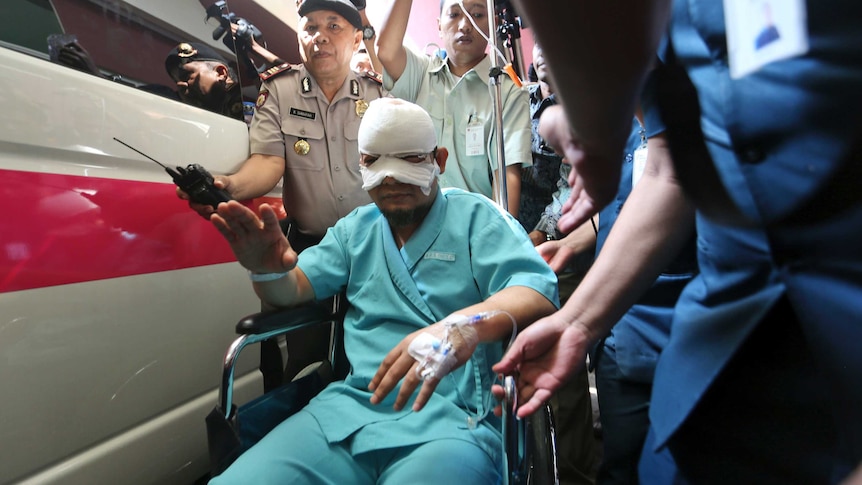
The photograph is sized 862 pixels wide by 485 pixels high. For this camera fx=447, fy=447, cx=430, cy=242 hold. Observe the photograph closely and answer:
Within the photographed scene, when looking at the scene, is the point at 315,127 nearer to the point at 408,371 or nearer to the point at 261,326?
the point at 261,326

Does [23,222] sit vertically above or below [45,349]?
above

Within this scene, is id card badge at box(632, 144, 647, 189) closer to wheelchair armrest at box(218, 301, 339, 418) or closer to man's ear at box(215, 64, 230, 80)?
wheelchair armrest at box(218, 301, 339, 418)

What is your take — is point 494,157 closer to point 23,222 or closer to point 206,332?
point 206,332

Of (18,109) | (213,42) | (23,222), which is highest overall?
(213,42)

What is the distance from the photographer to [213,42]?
5.29ft

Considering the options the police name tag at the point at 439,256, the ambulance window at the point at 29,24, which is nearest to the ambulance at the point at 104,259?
the ambulance window at the point at 29,24

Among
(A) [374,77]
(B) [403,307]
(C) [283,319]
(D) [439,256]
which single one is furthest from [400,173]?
(A) [374,77]

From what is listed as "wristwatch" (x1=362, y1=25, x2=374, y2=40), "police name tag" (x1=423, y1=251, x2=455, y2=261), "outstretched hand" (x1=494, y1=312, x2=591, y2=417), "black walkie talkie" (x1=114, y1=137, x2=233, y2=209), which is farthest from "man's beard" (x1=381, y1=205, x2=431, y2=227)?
"wristwatch" (x1=362, y1=25, x2=374, y2=40)

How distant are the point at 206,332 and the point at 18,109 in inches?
30.7

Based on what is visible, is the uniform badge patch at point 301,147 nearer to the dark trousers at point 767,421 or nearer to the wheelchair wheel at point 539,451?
the wheelchair wheel at point 539,451

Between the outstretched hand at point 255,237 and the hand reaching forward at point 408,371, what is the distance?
47 centimetres

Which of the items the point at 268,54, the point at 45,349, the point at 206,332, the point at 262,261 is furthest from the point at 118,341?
the point at 268,54

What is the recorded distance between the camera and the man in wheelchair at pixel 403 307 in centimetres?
97

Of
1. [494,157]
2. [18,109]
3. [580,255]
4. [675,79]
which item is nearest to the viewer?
[675,79]
